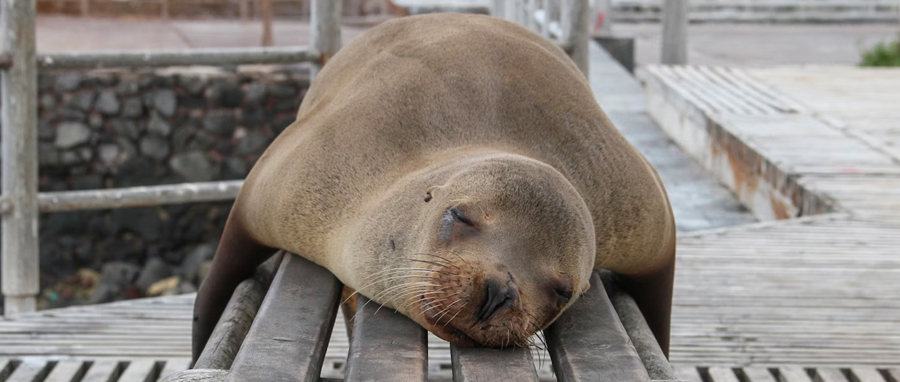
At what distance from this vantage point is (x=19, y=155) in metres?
4.54

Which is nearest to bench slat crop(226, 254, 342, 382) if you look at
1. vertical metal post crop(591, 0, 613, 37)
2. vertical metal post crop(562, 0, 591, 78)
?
vertical metal post crop(562, 0, 591, 78)

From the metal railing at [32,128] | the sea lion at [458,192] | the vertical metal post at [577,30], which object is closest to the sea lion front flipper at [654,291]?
the sea lion at [458,192]

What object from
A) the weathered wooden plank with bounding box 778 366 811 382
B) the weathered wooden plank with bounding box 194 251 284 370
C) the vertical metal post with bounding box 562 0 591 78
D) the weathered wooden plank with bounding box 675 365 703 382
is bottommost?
the weathered wooden plank with bounding box 675 365 703 382

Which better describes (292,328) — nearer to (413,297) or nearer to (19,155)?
(413,297)

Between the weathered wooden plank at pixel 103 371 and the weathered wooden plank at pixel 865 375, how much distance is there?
2.12m

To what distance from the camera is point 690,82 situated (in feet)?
27.2

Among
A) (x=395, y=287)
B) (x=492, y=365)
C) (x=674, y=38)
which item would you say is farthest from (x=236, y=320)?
(x=674, y=38)

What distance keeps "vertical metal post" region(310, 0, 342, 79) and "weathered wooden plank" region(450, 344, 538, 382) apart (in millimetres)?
3118

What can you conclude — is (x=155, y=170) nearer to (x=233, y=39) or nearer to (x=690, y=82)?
(x=233, y=39)

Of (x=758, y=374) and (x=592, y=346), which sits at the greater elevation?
(x=592, y=346)

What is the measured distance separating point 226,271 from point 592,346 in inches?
43.5

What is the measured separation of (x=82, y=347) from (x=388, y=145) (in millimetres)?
1460

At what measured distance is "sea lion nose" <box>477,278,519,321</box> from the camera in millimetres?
1869

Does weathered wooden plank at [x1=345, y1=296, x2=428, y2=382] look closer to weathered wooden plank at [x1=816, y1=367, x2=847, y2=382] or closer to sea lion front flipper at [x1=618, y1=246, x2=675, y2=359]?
sea lion front flipper at [x1=618, y1=246, x2=675, y2=359]
